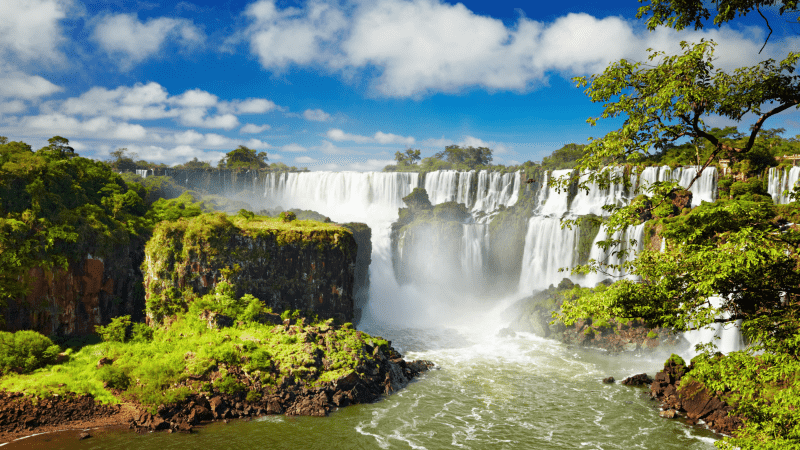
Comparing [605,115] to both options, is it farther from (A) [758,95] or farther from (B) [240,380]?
(B) [240,380]

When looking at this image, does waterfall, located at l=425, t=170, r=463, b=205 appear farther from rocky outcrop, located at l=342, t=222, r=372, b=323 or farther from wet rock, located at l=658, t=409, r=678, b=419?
wet rock, located at l=658, t=409, r=678, b=419

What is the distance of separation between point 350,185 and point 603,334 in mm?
42419

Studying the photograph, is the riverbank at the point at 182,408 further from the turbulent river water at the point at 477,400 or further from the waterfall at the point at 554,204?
the waterfall at the point at 554,204

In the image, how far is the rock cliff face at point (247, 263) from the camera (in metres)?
30.2

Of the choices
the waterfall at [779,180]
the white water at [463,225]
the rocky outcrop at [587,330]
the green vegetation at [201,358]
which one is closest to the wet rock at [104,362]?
the green vegetation at [201,358]

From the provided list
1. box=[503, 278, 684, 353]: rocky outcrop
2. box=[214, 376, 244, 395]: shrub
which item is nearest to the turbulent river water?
box=[503, 278, 684, 353]: rocky outcrop

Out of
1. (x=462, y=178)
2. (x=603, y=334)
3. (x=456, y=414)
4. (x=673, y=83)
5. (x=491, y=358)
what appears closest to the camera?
(x=673, y=83)

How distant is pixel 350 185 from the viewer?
67875 mm

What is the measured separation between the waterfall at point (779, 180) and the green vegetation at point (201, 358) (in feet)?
124

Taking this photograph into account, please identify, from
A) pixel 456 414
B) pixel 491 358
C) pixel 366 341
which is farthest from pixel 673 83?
pixel 491 358

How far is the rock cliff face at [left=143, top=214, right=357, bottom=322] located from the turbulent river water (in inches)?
366

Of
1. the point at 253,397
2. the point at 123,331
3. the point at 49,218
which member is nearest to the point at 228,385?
the point at 253,397

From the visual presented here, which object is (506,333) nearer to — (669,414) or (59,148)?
(669,414)

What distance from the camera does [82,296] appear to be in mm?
29484
